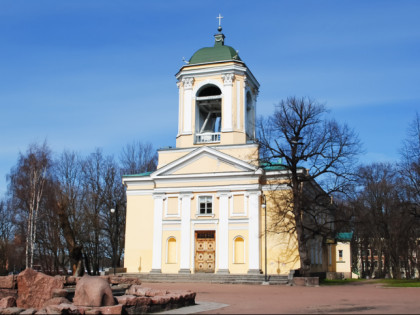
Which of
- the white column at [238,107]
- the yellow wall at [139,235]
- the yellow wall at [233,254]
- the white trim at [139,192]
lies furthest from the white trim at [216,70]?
the yellow wall at [233,254]

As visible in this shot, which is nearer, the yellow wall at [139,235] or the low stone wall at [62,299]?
the low stone wall at [62,299]

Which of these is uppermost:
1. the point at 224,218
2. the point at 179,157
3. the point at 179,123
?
the point at 179,123

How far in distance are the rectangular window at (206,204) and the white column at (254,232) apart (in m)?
3.03

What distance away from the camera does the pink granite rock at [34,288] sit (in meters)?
14.8

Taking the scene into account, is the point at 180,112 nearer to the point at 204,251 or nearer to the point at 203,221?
the point at 203,221

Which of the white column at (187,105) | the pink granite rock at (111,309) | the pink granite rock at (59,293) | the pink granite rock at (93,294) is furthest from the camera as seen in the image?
the white column at (187,105)

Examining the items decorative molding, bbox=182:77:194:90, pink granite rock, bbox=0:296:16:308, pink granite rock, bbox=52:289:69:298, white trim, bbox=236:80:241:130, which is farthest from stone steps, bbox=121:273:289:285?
pink granite rock, bbox=0:296:16:308

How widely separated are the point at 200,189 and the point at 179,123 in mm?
6021

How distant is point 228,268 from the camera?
35062 mm

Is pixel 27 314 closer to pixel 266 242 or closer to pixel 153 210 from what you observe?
pixel 266 242

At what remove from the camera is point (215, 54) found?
1554 inches

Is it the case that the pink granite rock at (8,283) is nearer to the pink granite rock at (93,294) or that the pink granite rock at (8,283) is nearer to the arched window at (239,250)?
the pink granite rock at (93,294)

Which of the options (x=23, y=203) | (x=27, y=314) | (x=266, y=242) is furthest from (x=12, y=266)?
(x=27, y=314)

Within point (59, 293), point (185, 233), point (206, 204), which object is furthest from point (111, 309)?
point (206, 204)
